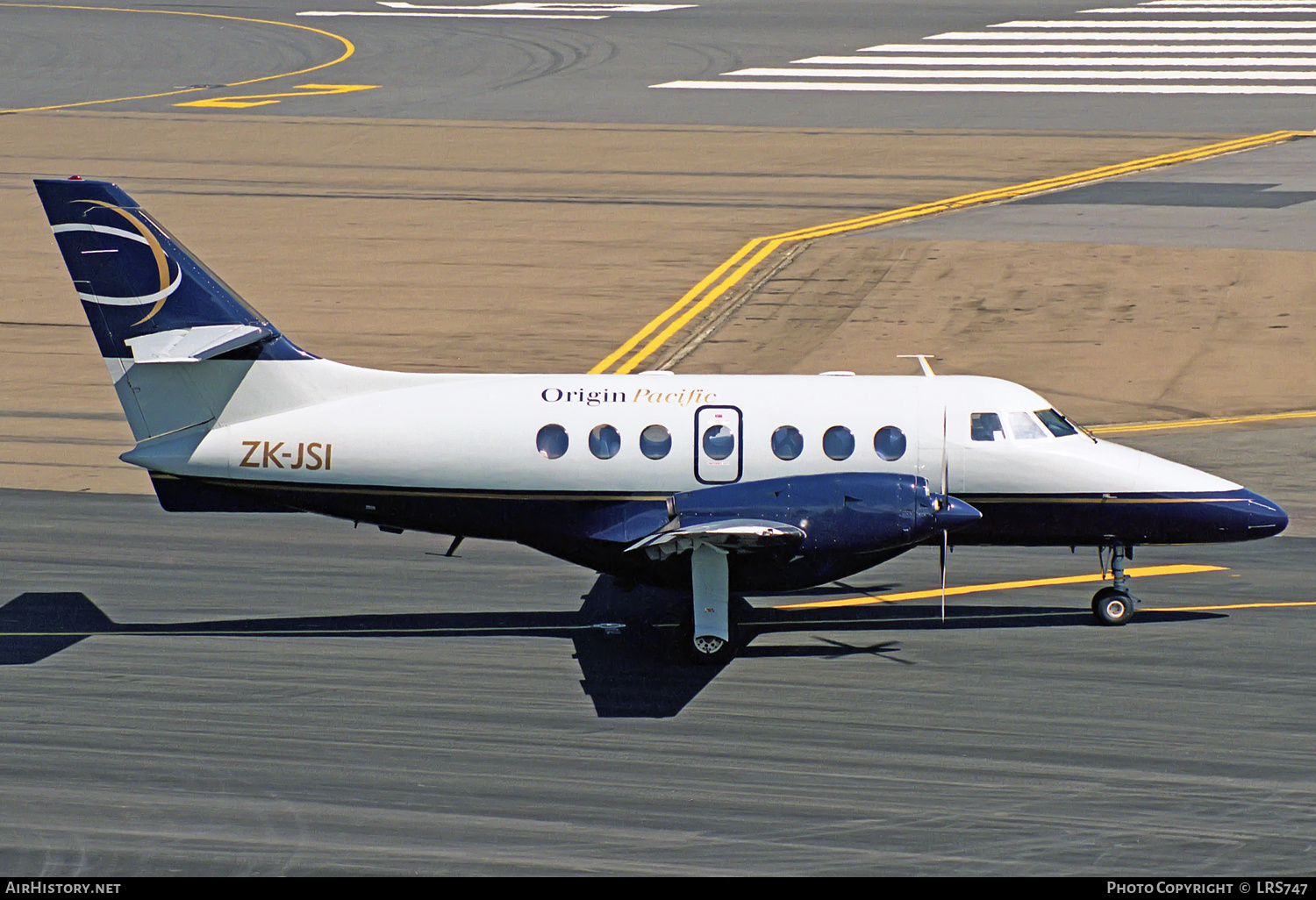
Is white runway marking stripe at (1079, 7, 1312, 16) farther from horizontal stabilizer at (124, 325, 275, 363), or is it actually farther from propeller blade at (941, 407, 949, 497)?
horizontal stabilizer at (124, 325, 275, 363)

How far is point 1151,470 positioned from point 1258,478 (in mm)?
6834

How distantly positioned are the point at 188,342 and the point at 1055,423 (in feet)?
33.3

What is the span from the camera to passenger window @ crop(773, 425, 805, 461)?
1844cm

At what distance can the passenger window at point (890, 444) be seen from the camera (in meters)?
18.5

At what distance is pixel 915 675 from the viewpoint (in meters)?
17.8

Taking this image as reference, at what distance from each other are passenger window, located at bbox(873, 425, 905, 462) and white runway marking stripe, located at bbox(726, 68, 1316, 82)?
42278mm

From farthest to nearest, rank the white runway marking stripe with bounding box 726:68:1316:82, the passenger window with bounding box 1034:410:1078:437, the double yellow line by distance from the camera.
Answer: the white runway marking stripe with bounding box 726:68:1316:82 < the double yellow line < the passenger window with bounding box 1034:410:1078:437

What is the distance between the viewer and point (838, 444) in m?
18.4

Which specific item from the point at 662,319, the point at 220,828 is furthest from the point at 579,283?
the point at 220,828

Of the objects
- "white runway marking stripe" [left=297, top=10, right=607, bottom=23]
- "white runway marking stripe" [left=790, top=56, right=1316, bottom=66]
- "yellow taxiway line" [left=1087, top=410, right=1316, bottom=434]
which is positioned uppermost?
"white runway marking stripe" [left=297, top=10, right=607, bottom=23]

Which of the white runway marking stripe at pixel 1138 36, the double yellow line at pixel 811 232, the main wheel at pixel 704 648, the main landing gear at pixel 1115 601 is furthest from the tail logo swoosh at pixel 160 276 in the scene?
the white runway marking stripe at pixel 1138 36

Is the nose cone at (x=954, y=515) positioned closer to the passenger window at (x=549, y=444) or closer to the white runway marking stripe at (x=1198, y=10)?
the passenger window at (x=549, y=444)

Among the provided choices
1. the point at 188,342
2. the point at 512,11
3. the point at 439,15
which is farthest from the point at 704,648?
the point at 512,11

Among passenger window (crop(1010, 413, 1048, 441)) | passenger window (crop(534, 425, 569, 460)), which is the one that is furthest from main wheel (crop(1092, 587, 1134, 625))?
passenger window (crop(534, 425, 569, 460))
